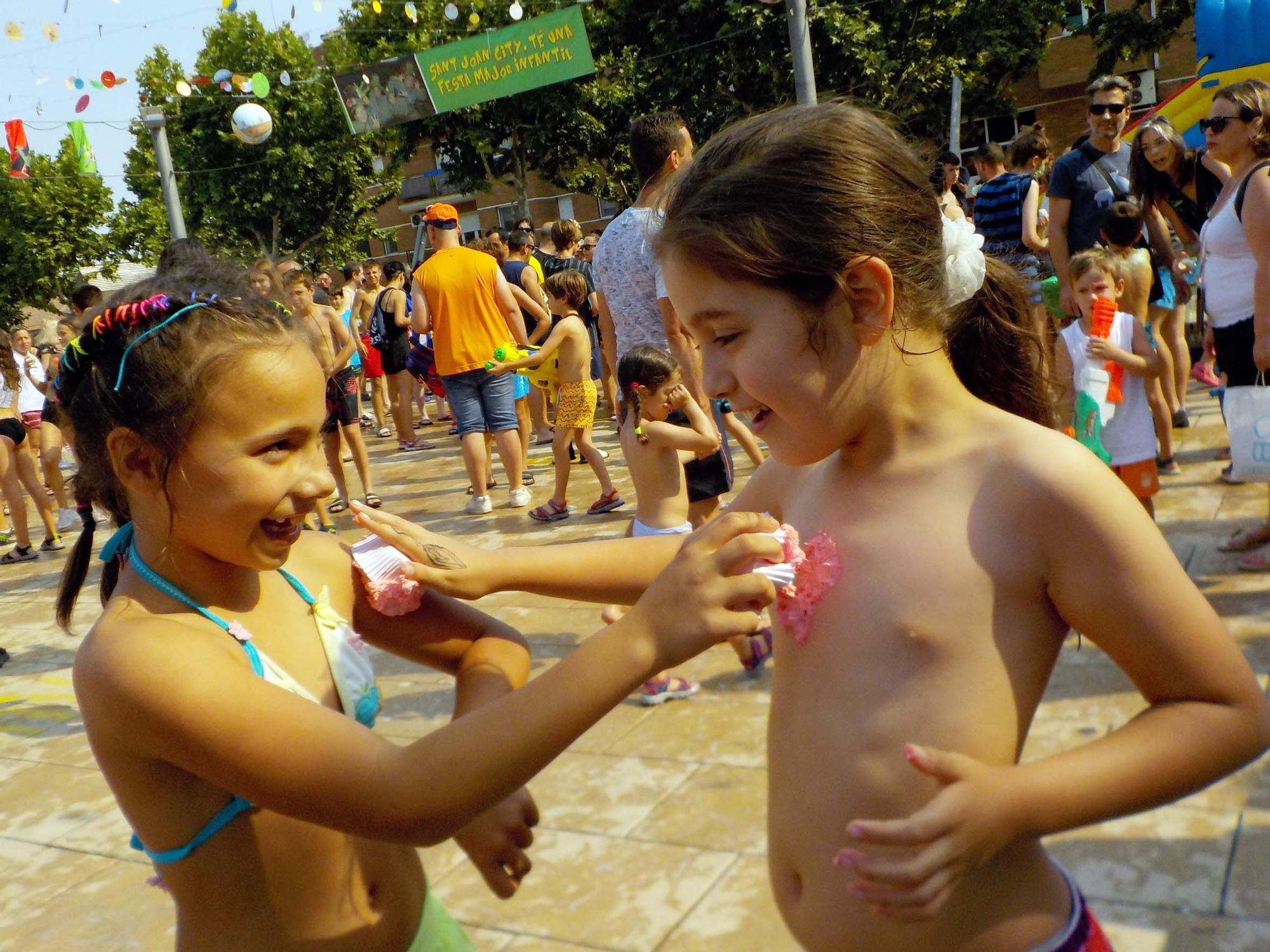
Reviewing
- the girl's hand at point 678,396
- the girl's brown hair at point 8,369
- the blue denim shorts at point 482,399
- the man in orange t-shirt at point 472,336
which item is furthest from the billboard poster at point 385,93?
the girl's hand at point 678,396

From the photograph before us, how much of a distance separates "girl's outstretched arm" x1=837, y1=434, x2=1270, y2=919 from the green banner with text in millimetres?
14462

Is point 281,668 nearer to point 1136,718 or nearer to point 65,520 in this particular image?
point 1136,718

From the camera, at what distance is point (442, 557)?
5.61ft

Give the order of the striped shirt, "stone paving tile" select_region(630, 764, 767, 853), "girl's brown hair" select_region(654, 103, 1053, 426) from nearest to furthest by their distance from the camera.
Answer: "girl's brown hair" select_region(654, 103, 1053, 426)
"stone paving tile" select_region(630, 764, 767, 853)
the striped shirt

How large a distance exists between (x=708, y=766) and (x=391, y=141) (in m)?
39.1

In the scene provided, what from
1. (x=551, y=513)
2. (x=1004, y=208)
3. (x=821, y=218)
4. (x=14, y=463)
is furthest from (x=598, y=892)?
(x=14, y=463)

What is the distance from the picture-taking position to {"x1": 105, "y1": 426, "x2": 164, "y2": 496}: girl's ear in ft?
4.84

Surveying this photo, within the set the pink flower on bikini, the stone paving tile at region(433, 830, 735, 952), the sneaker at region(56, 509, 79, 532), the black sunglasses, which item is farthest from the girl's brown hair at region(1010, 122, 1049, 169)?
the sneaker at region(56, 509, 79, 532)

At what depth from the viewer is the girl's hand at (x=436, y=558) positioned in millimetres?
1675

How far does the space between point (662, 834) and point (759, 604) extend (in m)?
2.11

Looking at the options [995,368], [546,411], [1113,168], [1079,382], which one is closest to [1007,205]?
[1113,168]

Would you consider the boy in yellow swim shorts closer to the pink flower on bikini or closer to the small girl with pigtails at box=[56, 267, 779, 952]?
the small girl with pigtails at box=[56, 267, 779, 952]

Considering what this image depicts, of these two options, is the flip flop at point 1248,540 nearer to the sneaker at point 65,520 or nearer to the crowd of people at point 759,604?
the crowd of people at point 759,604

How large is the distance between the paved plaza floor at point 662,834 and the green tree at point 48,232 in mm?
31874
